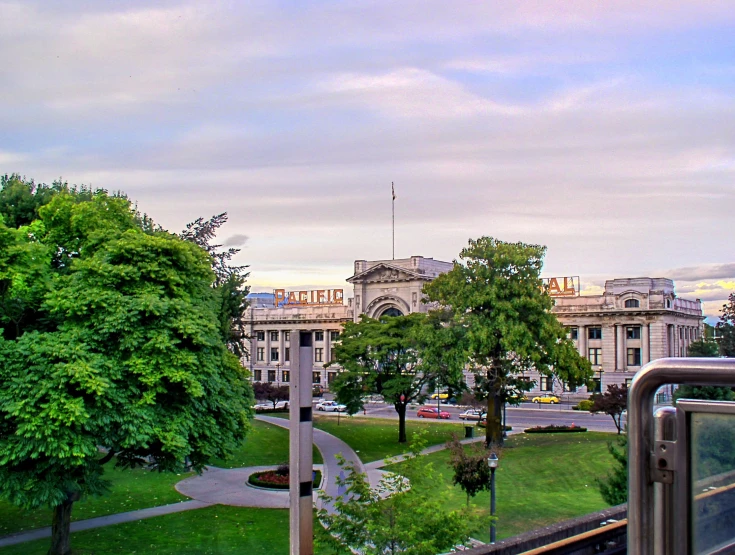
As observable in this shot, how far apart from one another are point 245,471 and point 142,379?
18.8 metres

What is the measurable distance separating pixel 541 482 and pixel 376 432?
67.6ft

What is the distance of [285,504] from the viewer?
30594 mm

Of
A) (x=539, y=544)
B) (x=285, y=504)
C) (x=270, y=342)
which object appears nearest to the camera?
(x=539, y=544)

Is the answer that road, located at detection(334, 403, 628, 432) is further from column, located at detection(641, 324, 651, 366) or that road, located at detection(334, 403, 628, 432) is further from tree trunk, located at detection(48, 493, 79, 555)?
tree trunk, located at detection(48, 493, 79, 555)

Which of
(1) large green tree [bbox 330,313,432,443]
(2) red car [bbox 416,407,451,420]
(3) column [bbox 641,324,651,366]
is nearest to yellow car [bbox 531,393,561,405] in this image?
(3) column [bbox 641,324,651,366]

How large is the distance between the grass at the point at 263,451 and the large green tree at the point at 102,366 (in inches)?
560

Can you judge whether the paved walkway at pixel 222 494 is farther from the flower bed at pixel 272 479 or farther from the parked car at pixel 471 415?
the parked car at pixel 471 415

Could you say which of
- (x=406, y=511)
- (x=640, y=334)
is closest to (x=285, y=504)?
(x=406, y=511)

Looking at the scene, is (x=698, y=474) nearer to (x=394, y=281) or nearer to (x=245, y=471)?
(x=245, y=471)

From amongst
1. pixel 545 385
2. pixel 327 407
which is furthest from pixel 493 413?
pixel 545 385

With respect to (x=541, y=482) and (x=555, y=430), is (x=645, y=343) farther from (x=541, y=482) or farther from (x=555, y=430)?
(x=541, y=482)

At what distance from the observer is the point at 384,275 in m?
94.1

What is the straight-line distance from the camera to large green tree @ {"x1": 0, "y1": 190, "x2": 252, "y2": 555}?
20.0 meters

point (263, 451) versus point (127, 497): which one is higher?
point (127, 497)
